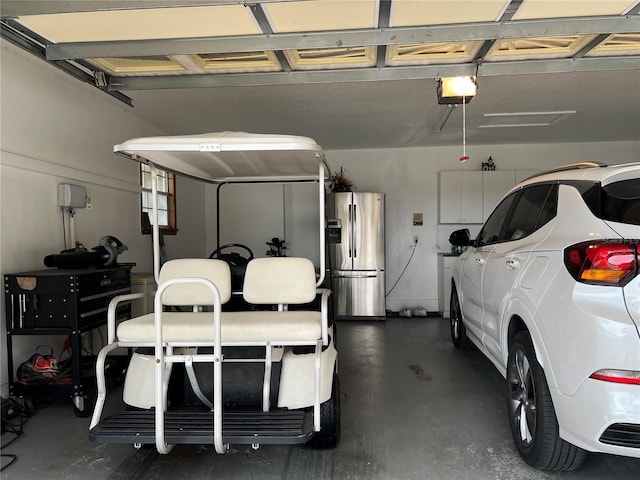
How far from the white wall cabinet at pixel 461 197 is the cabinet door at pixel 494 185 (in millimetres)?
Answer: 63

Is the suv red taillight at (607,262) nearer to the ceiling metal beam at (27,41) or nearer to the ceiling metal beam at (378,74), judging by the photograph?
the ceiling metal beam at (378,74)

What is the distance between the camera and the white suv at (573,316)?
158 centimetres

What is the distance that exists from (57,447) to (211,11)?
277 centimetres

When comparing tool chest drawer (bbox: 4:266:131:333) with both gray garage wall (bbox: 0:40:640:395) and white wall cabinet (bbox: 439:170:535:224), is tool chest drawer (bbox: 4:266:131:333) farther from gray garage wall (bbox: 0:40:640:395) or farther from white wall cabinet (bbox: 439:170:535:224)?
white wall cabinet (bbox: 439:170:535:224)

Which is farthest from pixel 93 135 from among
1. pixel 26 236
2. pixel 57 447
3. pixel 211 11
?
pixel 57 447

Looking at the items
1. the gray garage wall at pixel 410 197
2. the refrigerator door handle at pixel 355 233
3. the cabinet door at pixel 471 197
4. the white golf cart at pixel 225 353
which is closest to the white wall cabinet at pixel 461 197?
the cabinet door at pixel 471 197

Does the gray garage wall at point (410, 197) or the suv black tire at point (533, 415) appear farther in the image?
the gray garage wall at point (410, 197)

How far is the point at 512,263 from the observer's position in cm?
247

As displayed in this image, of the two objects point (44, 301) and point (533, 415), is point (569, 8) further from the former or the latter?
point (44, 301)

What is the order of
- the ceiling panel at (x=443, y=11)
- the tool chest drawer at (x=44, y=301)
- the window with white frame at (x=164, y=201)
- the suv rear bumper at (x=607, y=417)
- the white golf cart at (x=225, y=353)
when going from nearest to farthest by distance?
the suv rear bumper at (x=607, y=417)
the white golf cart at (x=225, y=353)
the ceiling panel at (x=443, y=11)
the tool chest drawer at (x=44, y=301)
the window with white frame at (x=164, y=201)

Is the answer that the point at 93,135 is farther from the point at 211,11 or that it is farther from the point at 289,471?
the point at 289,471

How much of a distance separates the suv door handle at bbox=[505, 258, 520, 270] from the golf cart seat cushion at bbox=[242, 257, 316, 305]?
120 centimetres

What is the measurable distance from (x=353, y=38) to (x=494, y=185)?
474 cm

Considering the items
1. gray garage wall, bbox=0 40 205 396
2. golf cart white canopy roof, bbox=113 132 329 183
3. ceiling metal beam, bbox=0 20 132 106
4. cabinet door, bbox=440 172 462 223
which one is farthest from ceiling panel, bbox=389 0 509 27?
cabinet door, bbox=440 172 462 223
